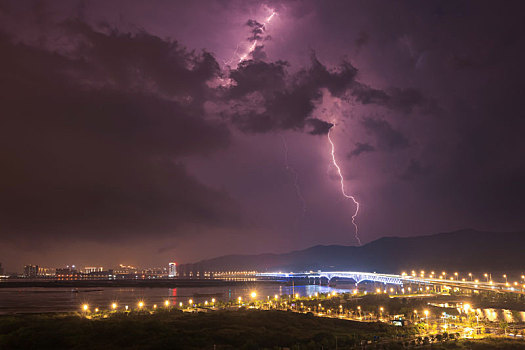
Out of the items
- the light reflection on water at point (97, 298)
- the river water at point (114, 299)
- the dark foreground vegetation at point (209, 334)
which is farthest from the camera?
the light reflection on water at point (97, 298)

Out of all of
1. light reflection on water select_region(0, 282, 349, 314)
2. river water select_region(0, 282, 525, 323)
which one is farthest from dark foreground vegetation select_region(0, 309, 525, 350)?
light reflection on water select_region(0, 282, 349, 314)

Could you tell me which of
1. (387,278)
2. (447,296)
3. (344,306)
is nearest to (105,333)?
(344,306)

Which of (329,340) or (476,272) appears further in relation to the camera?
(476,272)

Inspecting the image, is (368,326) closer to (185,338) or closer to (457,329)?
(457,329)

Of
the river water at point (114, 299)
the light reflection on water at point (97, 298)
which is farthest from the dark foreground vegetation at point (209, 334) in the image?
the light reflection on water at point (97, 298)

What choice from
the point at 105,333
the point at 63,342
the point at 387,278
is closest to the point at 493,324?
the point at 105,333

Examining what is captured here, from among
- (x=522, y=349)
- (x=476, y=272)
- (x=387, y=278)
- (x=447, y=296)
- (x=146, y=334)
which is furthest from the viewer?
(x=476, y=272)

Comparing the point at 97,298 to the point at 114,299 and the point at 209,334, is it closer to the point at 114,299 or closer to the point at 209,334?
the point at 114,299

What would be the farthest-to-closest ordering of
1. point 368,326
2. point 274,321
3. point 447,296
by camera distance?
point 447,296, point 274,321, point 368,326

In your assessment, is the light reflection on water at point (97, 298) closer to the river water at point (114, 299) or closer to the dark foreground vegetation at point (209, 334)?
the river water at point (114, 299)
